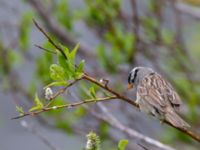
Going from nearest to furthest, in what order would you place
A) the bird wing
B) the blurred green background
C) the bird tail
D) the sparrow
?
the bird tail
the sparrow
the bird wing
the blurred green background

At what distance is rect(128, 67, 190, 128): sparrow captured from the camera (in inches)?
127

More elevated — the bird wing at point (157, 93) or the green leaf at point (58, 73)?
the bird wing at point (157, 93)

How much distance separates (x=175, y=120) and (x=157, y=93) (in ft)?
0.95

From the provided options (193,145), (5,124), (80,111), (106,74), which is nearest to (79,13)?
(106,74)

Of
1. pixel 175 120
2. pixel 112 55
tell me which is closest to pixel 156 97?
pixel 175 120

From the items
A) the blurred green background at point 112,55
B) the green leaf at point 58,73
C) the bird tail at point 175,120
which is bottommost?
the green leaf at point 58,73

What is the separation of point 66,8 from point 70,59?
2.80 meters

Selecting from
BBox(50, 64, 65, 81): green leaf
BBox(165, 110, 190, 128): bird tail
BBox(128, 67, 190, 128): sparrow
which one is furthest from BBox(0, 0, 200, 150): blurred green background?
BBox(50, 64, 65, 81): green leaf

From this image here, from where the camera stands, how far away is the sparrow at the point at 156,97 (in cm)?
324

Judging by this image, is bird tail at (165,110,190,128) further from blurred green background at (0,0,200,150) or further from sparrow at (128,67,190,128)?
blurred green background at (0,0,200,150)

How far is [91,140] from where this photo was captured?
2828 millimetres

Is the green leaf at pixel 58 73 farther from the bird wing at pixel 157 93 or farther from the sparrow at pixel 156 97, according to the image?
the bird wing at pixel 157 93

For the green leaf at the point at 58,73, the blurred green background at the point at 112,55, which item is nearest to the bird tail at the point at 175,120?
the green leaf at the point at 58,73

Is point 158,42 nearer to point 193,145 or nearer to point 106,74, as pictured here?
point 106,74
